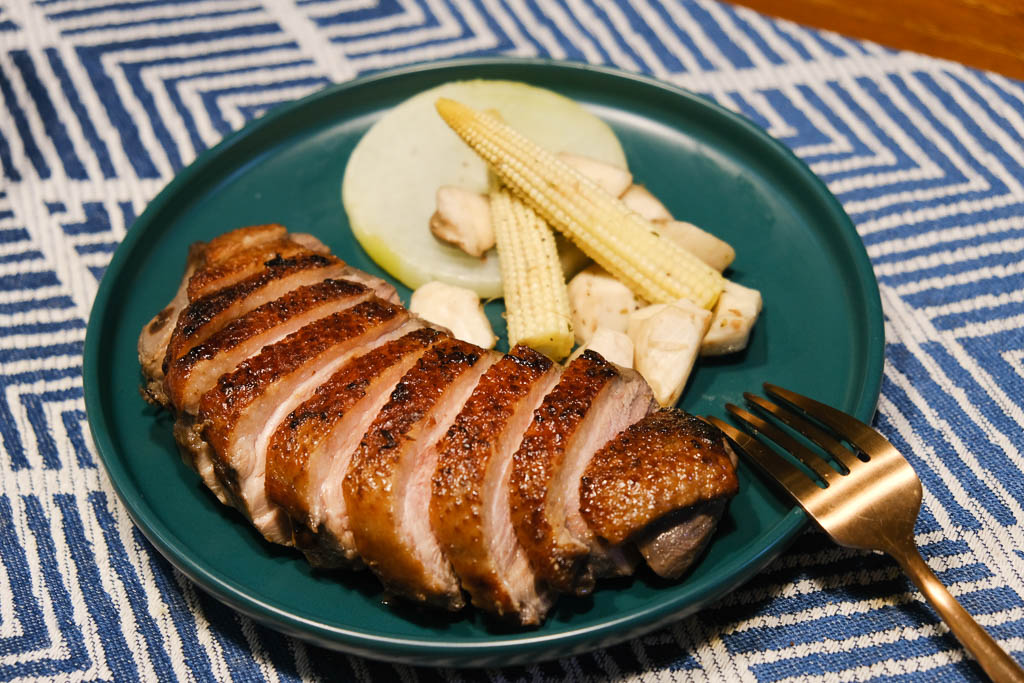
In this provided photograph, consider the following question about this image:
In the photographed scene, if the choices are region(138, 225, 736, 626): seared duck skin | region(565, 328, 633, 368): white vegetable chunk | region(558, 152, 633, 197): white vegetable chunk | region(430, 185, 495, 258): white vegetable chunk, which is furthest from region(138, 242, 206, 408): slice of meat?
region(558, 152, 633, 197): white vegetable chunk

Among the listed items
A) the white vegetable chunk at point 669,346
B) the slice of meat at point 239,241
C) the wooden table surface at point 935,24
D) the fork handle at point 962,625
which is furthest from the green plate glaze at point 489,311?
the wooden table surface at point 935,24

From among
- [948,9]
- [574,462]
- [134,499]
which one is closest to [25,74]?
[134,499]

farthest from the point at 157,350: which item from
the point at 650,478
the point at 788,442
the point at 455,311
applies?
the point at 788,442

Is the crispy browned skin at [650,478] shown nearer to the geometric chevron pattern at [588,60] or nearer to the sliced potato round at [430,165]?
the geometric chevron pattern at [588,60]

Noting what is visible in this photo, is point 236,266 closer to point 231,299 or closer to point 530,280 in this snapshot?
point 231,299

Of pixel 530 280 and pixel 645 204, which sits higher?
pixel 645 204

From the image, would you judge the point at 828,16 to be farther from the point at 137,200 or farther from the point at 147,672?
the point at 147,672
